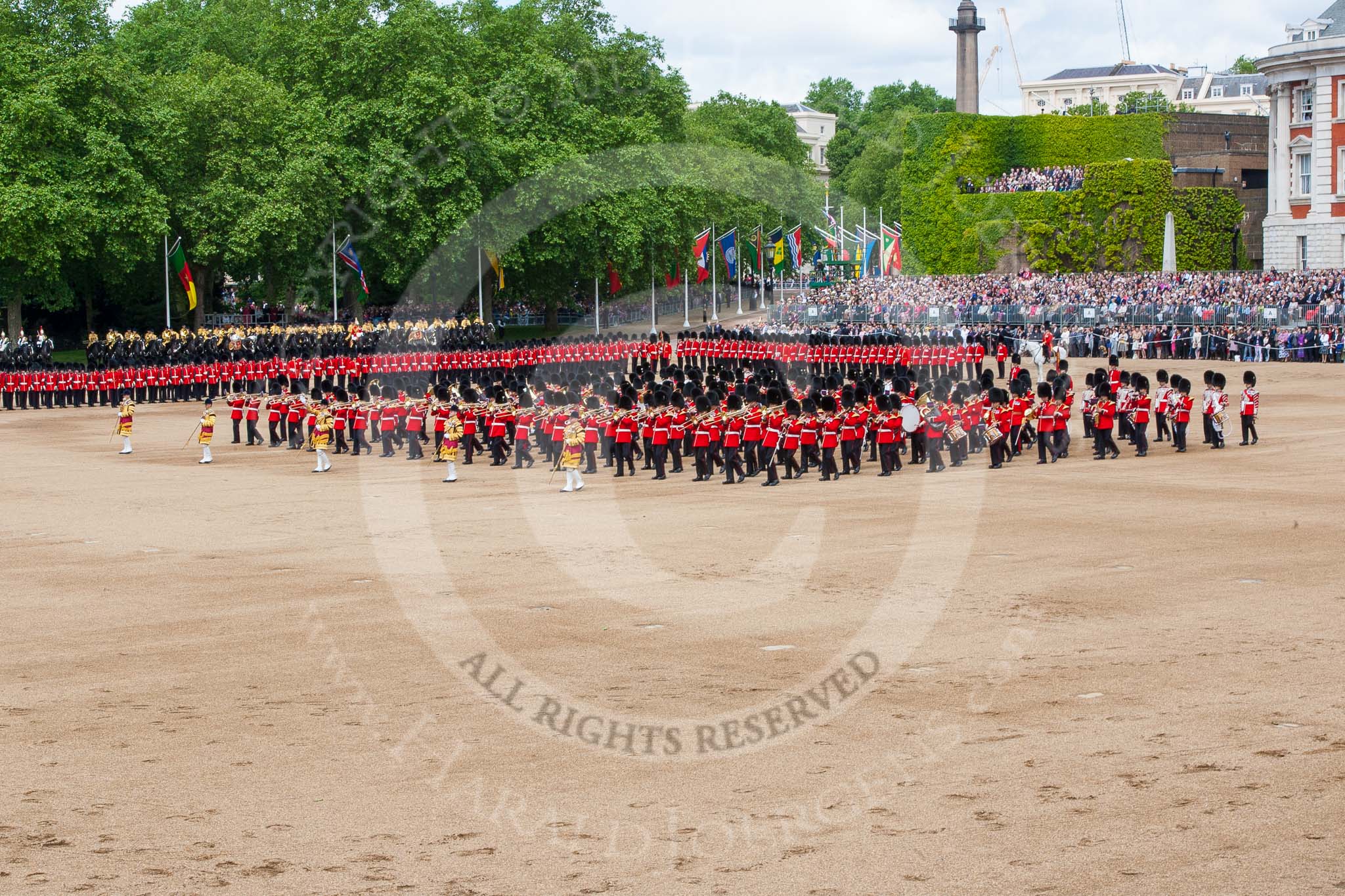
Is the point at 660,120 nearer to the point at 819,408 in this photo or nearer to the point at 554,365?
the point at 554,365

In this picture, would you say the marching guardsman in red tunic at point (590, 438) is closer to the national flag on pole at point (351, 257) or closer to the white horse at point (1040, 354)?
the white horse at point (1040, 354)

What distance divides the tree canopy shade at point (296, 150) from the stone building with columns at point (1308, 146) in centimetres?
2081

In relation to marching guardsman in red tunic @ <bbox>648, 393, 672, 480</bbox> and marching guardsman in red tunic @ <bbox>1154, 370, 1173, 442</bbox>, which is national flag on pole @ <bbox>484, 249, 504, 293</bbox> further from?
marching guardsman in red tunic @ <bbox>1154, 370, 1173, 442</bbox>

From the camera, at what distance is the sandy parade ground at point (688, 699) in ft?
25.0

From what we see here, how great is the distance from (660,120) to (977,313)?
80.6ft

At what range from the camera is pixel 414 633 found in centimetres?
1262

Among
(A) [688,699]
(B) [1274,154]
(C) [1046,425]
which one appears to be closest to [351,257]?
(C) [1046,425]

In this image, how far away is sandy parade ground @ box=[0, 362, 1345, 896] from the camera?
7.61 metres

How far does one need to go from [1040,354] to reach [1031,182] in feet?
97.1

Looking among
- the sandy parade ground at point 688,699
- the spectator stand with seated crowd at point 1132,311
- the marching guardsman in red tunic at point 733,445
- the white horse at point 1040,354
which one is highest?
the spectator stand with seated crowd at point 1132,311

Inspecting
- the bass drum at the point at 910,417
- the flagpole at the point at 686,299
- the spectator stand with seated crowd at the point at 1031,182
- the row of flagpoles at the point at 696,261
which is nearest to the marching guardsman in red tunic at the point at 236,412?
the bass drum at the point at 910,417

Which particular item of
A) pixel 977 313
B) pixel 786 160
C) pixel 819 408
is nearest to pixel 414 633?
pixel 819 408

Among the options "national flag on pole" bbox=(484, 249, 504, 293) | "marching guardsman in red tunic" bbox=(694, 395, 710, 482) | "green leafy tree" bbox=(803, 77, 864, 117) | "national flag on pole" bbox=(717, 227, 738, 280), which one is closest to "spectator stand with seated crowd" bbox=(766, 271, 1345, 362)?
"national flag on pole" bbox=(717, 227, 738, 280)

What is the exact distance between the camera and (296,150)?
Answer: 166 ft
